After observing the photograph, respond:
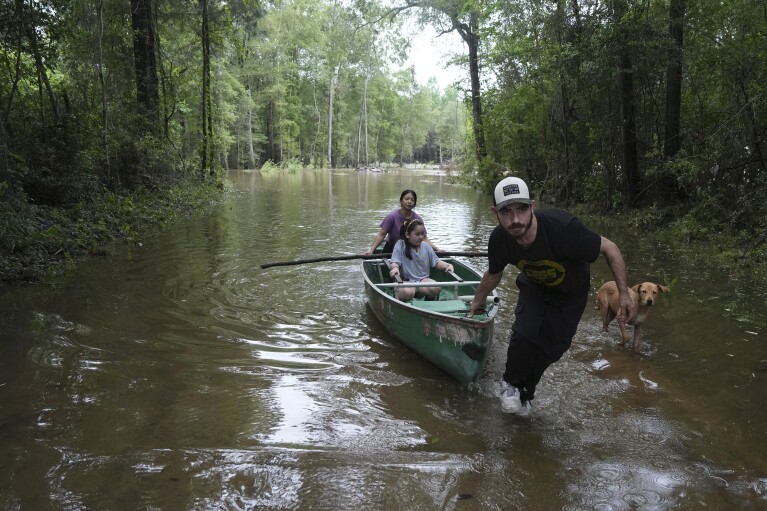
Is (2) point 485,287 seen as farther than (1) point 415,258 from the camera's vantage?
No

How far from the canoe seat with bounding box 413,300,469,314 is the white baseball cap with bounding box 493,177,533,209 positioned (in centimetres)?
239

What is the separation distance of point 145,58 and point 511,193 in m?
16.6

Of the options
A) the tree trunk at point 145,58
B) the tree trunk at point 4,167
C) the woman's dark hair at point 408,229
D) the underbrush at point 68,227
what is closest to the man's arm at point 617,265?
the woman's dark hair at point 408,229

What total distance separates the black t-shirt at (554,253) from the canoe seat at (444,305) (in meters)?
2.00

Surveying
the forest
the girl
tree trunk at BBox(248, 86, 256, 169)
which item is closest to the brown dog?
the girl

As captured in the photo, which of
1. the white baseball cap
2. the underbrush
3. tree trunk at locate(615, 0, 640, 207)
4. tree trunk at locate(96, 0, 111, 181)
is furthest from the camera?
tree trunk at locate(615, 0, 640, 207)

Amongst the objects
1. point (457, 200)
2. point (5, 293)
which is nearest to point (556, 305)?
point (5, 293)

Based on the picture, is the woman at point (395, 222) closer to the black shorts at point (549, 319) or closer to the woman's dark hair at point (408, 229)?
the woman's dark hair at point (408, 229)

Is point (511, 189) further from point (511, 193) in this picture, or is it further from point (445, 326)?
point (445, 326)

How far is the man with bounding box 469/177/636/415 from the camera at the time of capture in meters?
Result: 3.48

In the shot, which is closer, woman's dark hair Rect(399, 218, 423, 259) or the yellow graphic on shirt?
the yellow graphic on shirt

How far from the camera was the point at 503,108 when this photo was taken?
788 inches

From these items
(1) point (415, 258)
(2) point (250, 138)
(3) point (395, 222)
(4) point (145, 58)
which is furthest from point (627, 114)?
(2) point (250, 138)

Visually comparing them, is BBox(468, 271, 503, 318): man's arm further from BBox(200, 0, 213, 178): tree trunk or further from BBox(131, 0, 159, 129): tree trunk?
BBox(200, 0, 213, 178): tree trunk
